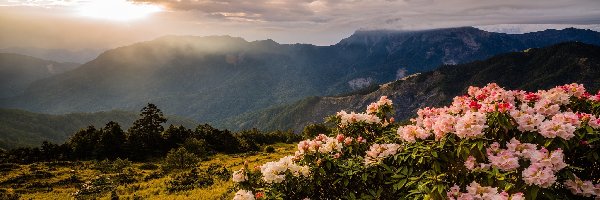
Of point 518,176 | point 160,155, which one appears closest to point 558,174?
point 518,176

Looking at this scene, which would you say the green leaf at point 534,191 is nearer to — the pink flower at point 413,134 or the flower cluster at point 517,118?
the flower cluster at point 517,118

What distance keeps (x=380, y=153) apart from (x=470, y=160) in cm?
223

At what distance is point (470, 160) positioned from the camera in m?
8.30

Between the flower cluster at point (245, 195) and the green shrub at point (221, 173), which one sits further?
the green shrub at point (221, 173)

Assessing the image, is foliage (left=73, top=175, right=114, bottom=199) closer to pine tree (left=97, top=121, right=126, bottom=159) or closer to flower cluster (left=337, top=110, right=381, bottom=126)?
flower cluster (left=337, top=110, right=381, bottom=126)

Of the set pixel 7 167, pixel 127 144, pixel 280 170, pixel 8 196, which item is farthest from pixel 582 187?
pixel 127 144

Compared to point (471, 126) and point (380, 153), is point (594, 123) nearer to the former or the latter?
point (471, 126)

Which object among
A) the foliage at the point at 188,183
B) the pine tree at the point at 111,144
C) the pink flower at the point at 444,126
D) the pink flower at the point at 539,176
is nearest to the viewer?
the pink flower at the point at 539,176

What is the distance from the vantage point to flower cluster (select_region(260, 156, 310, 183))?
9.44 m

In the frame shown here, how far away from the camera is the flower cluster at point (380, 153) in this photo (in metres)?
9.65

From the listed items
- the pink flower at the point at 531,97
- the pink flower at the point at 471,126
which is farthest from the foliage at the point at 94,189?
the pink flower at the point at 531,97

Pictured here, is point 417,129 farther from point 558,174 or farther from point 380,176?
point 558,174

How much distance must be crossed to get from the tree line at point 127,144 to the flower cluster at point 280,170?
74.3 meters

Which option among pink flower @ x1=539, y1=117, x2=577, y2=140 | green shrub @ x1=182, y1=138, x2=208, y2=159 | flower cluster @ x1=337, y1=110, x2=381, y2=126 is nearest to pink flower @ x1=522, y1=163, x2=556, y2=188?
pink flower @ x1=539, y1=117, x2=577, y2=140
